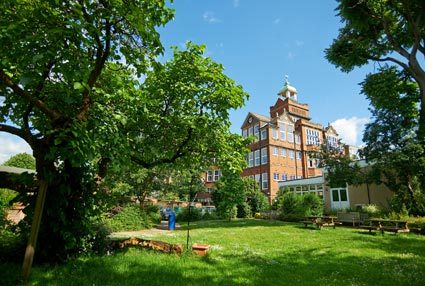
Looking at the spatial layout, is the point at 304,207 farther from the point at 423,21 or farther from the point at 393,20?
the point at 423,21

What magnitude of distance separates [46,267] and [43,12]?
5907 millimetres

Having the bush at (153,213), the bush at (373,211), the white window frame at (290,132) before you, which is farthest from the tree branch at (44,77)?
the white window frame at (290,132)

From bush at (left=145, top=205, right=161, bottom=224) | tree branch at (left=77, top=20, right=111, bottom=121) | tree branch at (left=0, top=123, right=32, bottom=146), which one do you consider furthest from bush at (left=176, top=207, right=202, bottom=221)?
tree branch at (left=77, top=20, right=111, bottom=121)

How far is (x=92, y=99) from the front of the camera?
7305mm

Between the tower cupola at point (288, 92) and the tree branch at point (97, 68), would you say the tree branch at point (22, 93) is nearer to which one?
the tree branch at point (97, 68)

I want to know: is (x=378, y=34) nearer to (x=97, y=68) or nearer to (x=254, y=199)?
(x=97, y=68)

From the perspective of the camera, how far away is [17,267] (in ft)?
24.4

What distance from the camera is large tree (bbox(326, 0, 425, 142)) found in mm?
9438

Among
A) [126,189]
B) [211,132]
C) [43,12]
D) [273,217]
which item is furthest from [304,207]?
[43,12]

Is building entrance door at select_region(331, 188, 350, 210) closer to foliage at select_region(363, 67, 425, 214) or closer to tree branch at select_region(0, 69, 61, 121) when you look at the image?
foliage at select_region(363, 67, 425, 214)

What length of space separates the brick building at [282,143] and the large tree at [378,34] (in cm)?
3311

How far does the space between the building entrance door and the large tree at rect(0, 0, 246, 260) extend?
25172 mm

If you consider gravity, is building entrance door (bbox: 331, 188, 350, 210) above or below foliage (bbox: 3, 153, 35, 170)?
below

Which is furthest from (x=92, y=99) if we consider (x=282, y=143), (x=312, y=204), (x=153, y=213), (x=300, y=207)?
(x=282, y=143)
